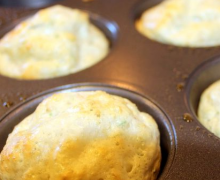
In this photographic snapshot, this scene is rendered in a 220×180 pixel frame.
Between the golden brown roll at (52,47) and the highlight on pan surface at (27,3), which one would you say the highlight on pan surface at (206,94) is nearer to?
the golden brown roll at (52,47)

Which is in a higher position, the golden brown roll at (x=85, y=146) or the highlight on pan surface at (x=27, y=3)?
the golden brown roll at (x=85, y=146)

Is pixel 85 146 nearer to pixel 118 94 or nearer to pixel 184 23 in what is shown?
pixel 118 94

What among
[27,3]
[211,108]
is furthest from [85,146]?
[27,3]

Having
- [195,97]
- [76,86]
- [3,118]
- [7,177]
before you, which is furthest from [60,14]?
[7,177]

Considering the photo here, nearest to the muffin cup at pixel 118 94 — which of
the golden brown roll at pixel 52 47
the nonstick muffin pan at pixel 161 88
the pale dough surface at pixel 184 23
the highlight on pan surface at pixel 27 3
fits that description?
the nonstick muffin pan at pixel 161 88

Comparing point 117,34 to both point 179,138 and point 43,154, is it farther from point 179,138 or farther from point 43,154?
point 43,154

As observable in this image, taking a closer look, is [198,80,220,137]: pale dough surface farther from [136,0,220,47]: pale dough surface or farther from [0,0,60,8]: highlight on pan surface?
[0,0,60,8]: highlight on pan surface
